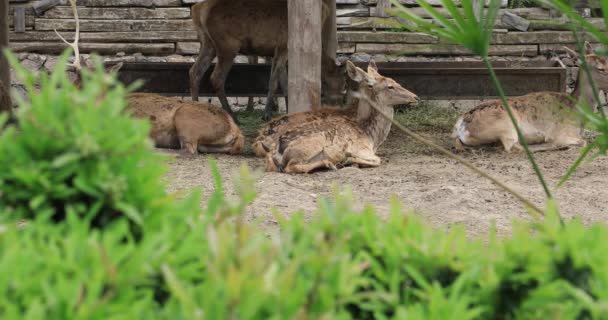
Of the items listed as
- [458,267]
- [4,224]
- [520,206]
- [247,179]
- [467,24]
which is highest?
[467,24]

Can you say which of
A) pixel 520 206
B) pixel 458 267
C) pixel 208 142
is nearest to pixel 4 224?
pixel 458 267

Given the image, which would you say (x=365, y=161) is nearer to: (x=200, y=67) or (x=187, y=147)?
(x=187, y=147)

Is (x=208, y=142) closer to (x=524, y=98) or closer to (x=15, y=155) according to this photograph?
(x=524, y=98)

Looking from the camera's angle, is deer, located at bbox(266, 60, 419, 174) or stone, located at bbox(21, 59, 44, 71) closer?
deer, located at bbox(266, 60, 419, 174)

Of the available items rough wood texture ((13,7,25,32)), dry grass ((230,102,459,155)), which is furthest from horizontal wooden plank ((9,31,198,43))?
dry grass ((230,102,459,155))

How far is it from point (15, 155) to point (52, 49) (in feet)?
41.9

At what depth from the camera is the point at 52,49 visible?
46.2 feet

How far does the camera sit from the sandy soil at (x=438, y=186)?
19.7ft

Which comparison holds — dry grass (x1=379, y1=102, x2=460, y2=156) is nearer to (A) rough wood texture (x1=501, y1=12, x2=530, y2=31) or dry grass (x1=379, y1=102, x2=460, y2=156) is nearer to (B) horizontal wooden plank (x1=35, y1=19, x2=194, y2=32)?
(A) rough wood texture (x1=501, y1=12, x2=530, y2=31)

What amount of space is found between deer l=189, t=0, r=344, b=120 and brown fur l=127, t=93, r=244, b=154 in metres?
2.38

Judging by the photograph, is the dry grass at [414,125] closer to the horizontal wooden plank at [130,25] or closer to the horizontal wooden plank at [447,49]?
the horizontal wooden plank at [447,49]

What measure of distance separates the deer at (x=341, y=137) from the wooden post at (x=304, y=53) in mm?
318

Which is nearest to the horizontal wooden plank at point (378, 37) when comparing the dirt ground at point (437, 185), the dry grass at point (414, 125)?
the dry grass at point (414, 125)

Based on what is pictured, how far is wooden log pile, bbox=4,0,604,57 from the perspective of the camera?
14039 millimetres
